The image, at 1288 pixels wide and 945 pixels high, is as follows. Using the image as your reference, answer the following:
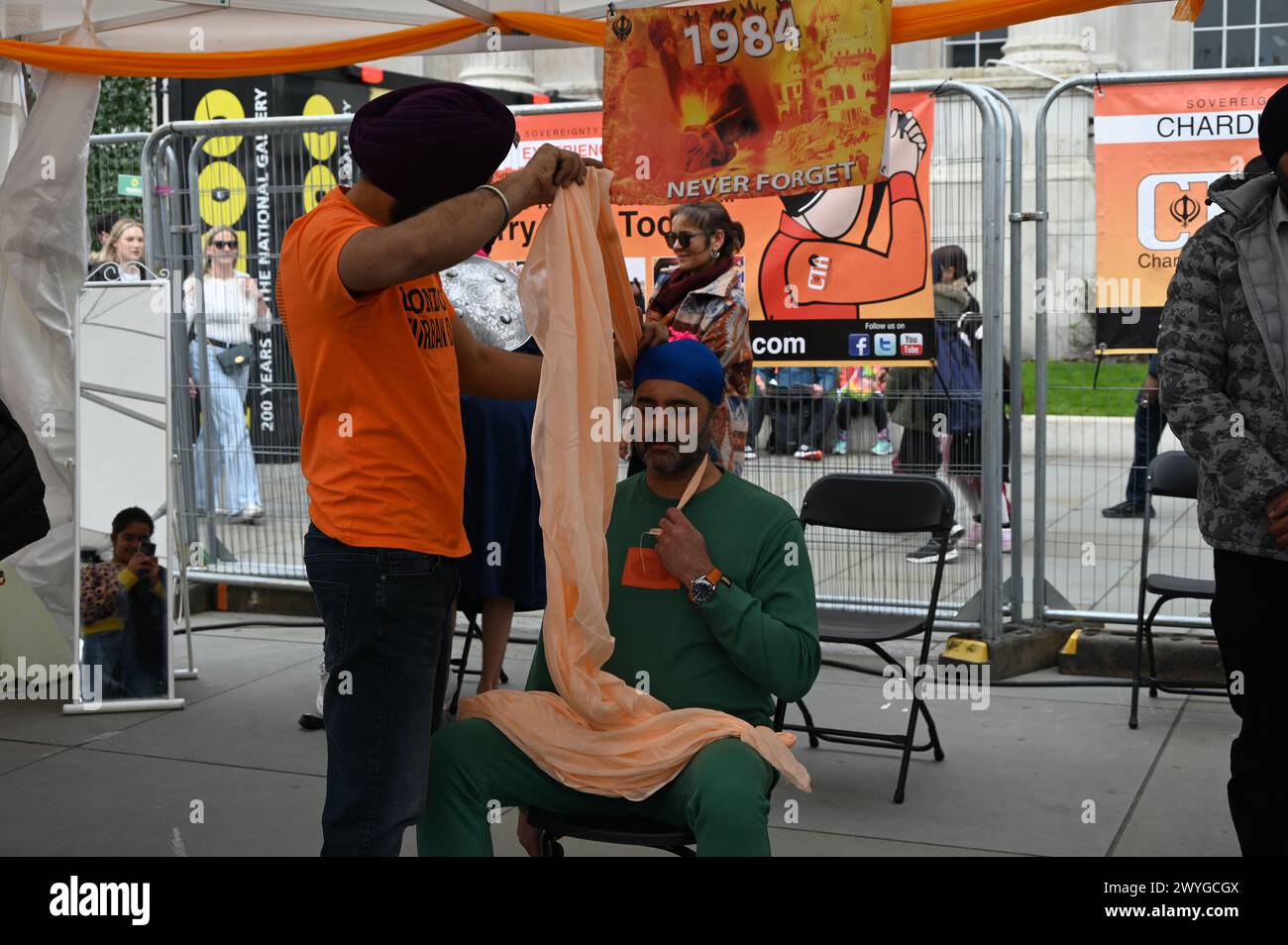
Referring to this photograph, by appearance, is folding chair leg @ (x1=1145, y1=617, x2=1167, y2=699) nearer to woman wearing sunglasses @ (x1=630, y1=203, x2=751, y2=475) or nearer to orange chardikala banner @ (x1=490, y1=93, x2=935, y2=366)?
orange chardikala banner @ (x1=490, y1=93, x2=935, y2=366)

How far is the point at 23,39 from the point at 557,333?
A: 3.76m

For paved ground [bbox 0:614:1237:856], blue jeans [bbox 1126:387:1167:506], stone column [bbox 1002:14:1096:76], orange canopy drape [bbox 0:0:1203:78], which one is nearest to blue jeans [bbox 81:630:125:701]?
paved ground [bbox 0:614:1237:856]

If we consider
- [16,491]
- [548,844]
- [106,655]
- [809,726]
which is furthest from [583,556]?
[106,655]

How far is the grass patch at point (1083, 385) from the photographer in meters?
6.73

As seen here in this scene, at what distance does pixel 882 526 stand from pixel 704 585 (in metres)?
2.47

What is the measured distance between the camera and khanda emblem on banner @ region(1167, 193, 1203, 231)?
6.28 m

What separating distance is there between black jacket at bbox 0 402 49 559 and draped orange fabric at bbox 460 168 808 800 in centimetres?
112

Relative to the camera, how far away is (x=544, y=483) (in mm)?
3041

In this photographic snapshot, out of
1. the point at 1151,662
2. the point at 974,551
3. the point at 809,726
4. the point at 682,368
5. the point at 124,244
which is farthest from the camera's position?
the point at 124,244

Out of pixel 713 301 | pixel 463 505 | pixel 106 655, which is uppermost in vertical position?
pixel 713 301

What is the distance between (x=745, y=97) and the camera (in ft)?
15.1

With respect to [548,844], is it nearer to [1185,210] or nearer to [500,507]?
[500,507]

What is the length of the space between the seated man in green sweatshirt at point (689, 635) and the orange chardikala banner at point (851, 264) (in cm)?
314

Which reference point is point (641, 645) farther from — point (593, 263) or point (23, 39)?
point (23, 39)
